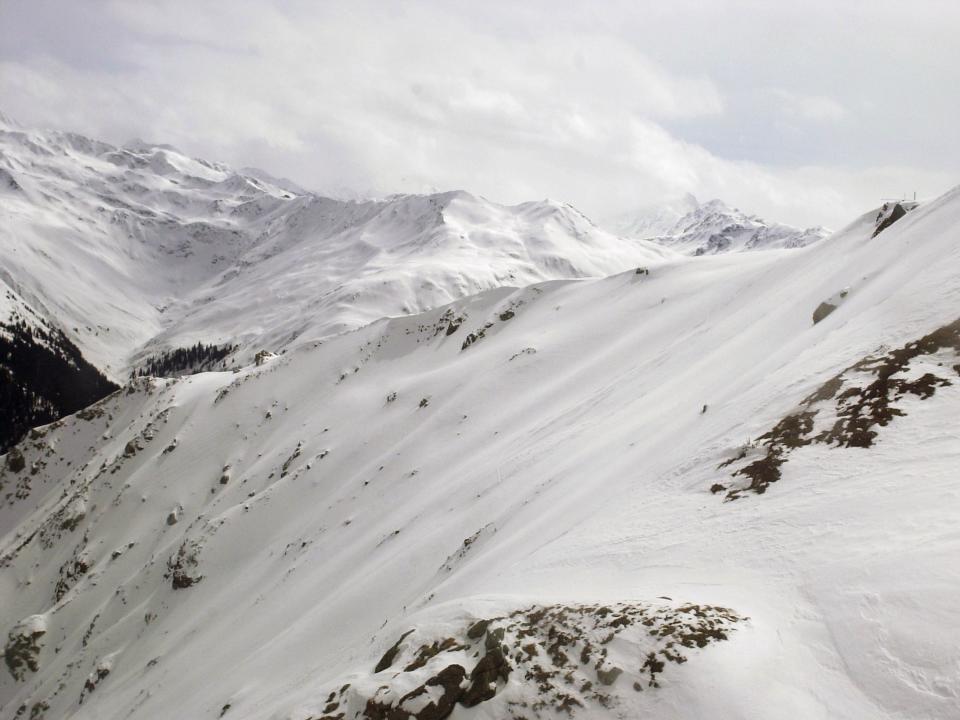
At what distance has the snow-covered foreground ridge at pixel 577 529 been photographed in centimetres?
880

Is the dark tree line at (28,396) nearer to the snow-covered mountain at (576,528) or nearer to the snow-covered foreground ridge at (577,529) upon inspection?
the snow-covered mountain at (576,528)

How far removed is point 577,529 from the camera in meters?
15.3

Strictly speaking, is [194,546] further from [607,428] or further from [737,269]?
[737,269]

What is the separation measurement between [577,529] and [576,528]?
0.16 meters

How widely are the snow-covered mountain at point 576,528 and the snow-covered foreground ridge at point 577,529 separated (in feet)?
0.27

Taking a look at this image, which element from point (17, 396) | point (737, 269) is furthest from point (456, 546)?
point (17, 396)

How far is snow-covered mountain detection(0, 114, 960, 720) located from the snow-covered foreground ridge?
0.08 m

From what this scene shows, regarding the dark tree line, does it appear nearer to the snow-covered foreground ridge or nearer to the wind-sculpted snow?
the snow-covered foreground ridge

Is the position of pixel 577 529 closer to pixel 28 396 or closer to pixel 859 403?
pixel 859 403

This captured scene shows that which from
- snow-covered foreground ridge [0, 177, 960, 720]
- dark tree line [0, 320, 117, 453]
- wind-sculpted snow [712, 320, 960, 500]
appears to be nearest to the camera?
snow-covered foreground ridge [0, 177, 960, 720]

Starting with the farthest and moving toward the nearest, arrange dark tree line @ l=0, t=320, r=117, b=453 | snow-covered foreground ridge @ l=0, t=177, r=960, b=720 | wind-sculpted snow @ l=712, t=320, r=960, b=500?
dark tree line @ l=0, t=320, r=117, b=453, wind-sculpted snow @ l=712, t=320, r=960, b=500, snow-covered foreground ridge @ l=0, t=177, r=960, b=720

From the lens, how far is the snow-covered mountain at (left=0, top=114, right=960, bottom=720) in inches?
347

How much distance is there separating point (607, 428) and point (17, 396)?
208m

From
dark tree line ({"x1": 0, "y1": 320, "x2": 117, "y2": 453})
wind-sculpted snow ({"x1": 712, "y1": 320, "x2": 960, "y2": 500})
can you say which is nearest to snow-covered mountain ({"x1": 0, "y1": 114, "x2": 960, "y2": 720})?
wind-sculpted snow ({"x1": 712, "y1": 320, "x2": 960, "y2": 500})
